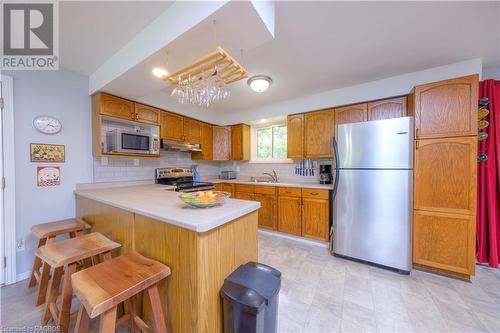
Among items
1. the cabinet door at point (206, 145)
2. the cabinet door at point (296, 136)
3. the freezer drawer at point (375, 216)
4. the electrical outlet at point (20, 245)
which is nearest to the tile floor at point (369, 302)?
the freezer drawer at point (375, 216)

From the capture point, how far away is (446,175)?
1.96m

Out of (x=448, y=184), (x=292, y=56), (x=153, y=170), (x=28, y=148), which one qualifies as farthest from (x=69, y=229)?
(x=448, y=184)

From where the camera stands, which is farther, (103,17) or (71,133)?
(71,133)

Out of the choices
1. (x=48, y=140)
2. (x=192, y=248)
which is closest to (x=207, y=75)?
(x=192, y=248)

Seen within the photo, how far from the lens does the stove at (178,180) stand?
9.86 ft

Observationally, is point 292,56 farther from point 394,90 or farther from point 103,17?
point 103,17

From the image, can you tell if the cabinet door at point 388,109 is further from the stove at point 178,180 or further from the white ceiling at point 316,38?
the stove at point 178,180

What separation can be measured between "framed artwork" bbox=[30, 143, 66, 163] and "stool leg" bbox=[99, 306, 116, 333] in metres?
2.15

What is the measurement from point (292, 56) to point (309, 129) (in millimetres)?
1352

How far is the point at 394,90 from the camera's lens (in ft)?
8.14

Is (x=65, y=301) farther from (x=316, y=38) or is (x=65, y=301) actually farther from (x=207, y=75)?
(x=316, y=38)

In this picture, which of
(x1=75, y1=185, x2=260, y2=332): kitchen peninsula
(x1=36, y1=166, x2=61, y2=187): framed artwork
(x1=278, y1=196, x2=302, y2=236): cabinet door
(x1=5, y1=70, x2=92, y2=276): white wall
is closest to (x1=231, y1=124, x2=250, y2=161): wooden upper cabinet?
(x1=278, y1=196, x2=302, y2=236): cabinet door

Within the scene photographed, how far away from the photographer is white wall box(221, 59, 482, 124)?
214cm

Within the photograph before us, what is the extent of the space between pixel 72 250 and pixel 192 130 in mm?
2641
